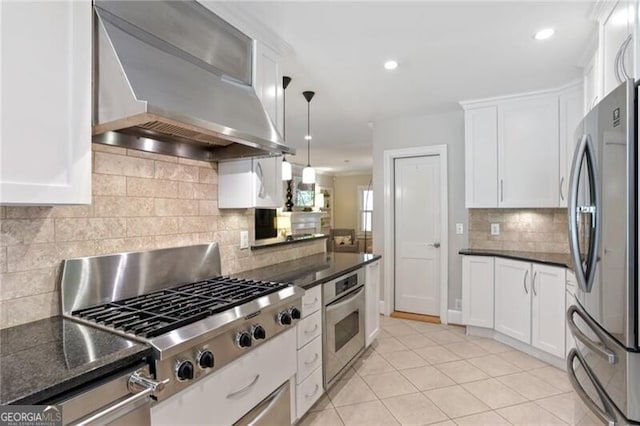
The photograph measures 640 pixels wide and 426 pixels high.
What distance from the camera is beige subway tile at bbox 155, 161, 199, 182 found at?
1.81 meters

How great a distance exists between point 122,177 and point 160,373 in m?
0.98

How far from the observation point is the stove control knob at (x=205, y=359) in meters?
1.24

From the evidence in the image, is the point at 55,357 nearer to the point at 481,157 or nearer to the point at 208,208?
the point at 208,208

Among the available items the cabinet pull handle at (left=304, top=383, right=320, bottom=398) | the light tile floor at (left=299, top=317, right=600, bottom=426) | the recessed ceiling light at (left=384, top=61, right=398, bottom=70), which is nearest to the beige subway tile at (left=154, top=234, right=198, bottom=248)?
the cabinet pull handle at (left=304, top=383, right=320, bottom=398)

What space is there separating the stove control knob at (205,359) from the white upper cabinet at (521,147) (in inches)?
126

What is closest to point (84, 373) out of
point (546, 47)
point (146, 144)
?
point (146, 144)

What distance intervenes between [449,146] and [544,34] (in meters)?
1.79

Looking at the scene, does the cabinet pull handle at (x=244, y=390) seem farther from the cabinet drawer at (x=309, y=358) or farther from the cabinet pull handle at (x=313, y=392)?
the cabinet pull handle at (x=313, y=392)

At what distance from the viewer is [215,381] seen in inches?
52.8

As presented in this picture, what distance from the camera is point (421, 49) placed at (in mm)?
2428

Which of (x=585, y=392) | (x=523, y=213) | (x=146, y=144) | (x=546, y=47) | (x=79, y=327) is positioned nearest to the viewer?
(x=79, y=327)

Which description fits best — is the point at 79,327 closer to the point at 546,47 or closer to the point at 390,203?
the point at 546,47

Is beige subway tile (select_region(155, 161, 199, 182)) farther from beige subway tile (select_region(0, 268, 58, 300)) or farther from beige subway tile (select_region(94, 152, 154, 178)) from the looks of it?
beige subway tile (select_region(0, 268, 58, 300))

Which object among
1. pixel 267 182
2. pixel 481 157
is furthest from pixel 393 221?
pixel 267 182
